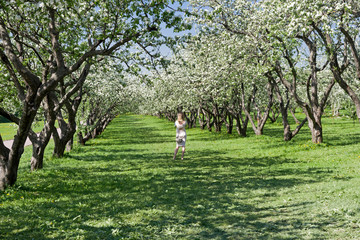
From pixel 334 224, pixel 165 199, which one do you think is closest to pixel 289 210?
pixel 334 224

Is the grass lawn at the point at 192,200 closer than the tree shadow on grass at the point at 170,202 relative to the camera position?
Yes

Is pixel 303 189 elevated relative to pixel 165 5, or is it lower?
lower

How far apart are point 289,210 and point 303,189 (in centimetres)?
237

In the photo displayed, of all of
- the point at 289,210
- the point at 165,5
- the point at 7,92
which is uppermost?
the point at 165,5

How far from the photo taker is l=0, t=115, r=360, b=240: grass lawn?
274 inches

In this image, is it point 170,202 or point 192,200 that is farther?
point 192,200

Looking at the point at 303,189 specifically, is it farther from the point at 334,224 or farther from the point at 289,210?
the point at 334,224

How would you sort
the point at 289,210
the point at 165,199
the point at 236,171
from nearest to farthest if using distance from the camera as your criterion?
the point at 289,210
the point at 165,199
the point at 236,171

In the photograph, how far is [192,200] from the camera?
9.52m

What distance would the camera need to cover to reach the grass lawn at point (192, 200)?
6957 millimetres

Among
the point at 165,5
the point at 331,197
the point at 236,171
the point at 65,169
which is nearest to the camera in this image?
the point at 331,197

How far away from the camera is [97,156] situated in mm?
21156

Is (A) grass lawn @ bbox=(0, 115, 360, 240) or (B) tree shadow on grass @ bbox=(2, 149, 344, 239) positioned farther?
(B) tree shadow on grass @ bbox=(2, 149, 344, 239)

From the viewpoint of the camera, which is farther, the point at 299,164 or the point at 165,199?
the point at 299,164
